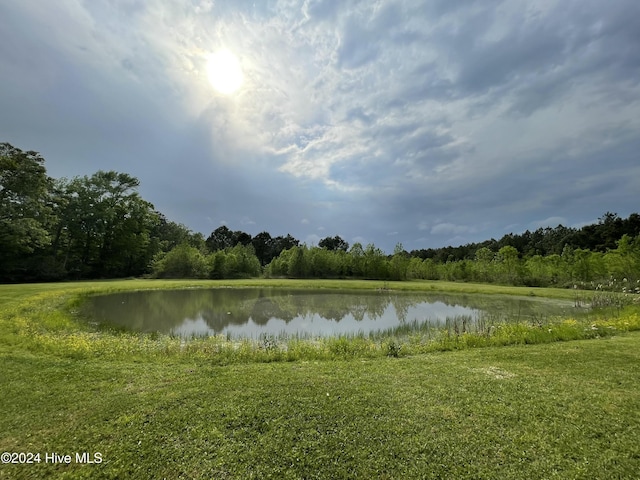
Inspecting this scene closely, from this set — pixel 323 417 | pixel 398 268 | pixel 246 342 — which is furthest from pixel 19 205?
pixel 398 268

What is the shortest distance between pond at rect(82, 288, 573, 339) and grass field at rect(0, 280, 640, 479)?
18.4 ft

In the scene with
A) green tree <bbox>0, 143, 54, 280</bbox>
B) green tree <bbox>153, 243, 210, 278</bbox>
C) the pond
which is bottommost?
the pond

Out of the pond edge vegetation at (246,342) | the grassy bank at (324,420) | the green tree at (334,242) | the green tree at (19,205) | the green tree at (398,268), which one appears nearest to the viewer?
the grassy bank at (324,420)

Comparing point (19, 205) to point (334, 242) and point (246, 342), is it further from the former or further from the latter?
point (334, 242)

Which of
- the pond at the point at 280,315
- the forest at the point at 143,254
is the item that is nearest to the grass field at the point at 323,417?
the pond at the point at 280,315

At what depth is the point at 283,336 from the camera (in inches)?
490

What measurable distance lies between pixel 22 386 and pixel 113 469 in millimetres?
3739

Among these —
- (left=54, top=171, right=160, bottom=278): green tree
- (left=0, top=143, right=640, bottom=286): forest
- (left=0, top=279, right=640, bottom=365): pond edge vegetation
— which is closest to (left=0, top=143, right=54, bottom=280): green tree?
(left=0, top=143, right=640, bottom=286): forest

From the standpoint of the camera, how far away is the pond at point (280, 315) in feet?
46.7

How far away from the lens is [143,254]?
54906 millimetres

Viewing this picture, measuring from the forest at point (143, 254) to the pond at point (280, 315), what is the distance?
17733 mm

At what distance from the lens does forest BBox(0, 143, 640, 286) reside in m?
33.4

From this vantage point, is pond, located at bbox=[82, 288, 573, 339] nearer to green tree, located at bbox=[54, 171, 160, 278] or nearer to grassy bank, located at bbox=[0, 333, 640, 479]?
grassy bank, located at bbox=[0, 333, 640, 479]

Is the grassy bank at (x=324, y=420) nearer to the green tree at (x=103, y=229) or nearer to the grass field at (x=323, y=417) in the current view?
the grass field at (x=323, y=417)
